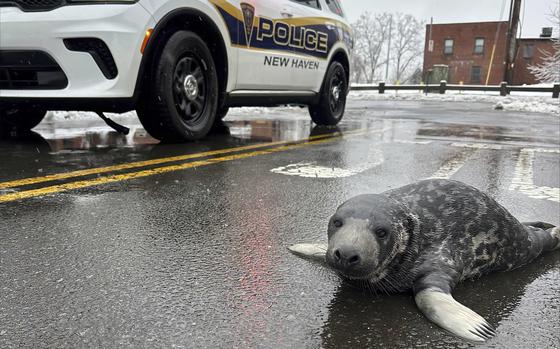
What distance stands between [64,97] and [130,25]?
851 millimetres

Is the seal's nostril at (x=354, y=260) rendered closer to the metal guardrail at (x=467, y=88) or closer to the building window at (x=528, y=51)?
the metal guardrail at (x=467, y=88)

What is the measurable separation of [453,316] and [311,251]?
69 centimetres

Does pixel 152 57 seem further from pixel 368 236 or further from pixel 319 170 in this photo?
pixel 368 236

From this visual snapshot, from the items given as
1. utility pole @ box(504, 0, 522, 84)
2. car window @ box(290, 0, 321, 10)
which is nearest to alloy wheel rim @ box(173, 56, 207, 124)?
car window @ box(290, 0, 321, 10)

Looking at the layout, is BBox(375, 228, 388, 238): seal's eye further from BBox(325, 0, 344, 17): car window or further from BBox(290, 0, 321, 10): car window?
BBox(325, 0, 344, 17): car window

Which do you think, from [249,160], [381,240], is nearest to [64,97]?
[249,160]

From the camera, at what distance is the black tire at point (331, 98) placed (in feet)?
25.0

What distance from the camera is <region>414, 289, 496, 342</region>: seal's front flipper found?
136 centimetres

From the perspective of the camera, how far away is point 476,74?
45625mm

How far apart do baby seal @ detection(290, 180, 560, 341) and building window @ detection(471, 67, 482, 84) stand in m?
48.0

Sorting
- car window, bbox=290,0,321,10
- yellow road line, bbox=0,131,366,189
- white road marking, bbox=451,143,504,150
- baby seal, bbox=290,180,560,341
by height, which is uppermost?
car window, bbox=290,0,321,10

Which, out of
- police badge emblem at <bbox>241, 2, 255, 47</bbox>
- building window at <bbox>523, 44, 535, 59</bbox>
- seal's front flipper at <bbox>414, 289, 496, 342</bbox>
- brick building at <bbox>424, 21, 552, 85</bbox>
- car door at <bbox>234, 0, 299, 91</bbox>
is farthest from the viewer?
brick building at <bbox>424, 21, 552, 85</bbox>

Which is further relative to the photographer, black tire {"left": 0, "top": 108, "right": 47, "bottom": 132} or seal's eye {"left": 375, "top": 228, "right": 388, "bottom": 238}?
black tire {"left": 0, "top": 108, "right": 47, "bottom": 132}

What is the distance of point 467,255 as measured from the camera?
1.75 m
